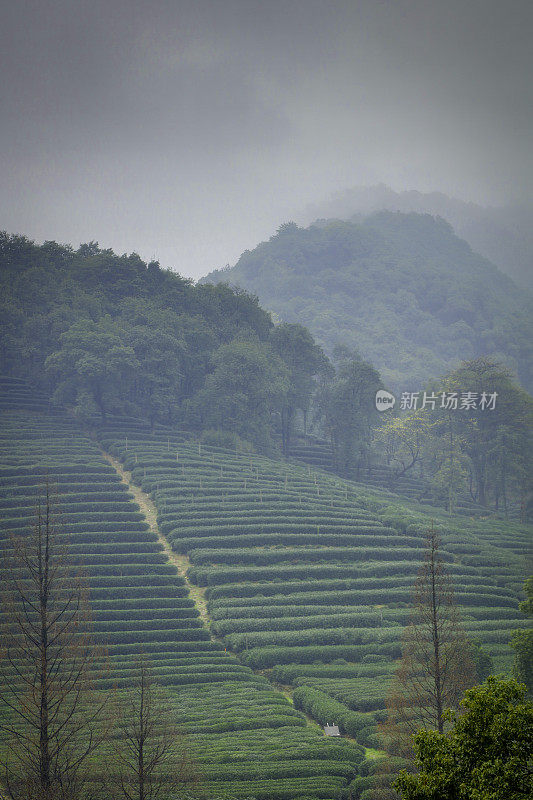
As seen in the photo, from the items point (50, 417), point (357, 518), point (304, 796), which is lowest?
point (304, 796)

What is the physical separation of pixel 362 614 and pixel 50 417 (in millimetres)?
38742

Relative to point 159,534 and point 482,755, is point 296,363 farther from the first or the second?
point 482,755

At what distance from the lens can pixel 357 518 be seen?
52.7m

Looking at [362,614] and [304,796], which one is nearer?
[304,796]

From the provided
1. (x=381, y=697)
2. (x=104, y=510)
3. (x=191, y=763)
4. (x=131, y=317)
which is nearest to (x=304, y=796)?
(x=191, y=763)

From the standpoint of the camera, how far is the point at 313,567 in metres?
43.3

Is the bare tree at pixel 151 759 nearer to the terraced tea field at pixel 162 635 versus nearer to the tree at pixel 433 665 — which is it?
the terraced tea field at pixel 162 635

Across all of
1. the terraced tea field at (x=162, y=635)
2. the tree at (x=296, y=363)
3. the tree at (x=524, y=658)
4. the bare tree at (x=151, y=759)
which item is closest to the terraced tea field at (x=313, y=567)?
the terraced tea field at (x=162, y=635)

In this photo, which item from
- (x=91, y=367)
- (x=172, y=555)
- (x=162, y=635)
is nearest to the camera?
(x=162, y=635)

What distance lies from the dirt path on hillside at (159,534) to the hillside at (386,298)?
238 feet

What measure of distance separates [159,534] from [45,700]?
96.4ft

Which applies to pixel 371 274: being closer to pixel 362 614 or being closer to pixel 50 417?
pixel 50 417

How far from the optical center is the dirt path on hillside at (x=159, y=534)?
4000cm

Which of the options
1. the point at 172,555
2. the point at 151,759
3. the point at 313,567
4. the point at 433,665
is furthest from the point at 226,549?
the point at 433,665
